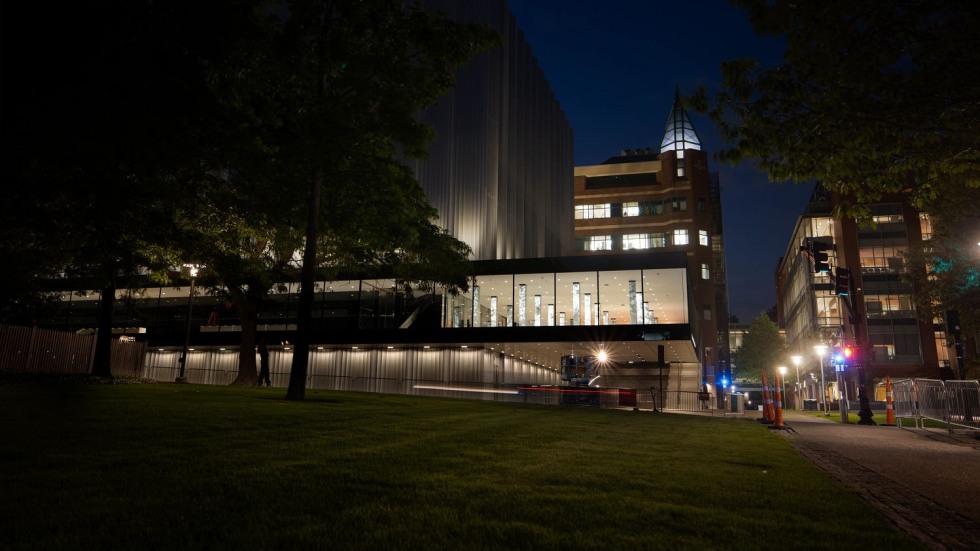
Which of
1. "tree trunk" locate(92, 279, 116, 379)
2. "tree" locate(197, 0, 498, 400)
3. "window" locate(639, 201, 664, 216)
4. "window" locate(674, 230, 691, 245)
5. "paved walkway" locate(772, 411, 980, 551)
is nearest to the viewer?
"paved walkway" locate(772, 411, 980, 551)

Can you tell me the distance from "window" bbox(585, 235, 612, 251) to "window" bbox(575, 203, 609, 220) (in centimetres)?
346

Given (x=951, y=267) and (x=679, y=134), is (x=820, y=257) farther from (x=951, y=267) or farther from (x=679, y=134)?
(x=679, y=134)

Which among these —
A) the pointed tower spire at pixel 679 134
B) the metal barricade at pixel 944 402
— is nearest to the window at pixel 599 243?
the pointed tower spire at pixel 679 134

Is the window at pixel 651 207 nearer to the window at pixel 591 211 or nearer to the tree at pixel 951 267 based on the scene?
the window at pixel 591 211

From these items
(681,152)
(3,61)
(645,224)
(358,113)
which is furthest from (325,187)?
(681,152)

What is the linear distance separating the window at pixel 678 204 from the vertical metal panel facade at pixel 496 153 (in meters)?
23.7

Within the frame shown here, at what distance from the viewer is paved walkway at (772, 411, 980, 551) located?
523 cm

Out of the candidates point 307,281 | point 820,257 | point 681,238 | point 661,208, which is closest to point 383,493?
point 307,281

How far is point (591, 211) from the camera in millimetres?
97625

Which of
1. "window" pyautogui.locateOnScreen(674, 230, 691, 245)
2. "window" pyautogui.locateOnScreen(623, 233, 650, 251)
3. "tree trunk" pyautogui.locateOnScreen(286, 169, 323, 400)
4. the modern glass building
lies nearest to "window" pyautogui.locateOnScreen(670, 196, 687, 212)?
"window" pyautogui.locateOnScreen(674, 230, 691, 245)

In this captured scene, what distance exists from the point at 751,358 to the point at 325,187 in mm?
91649

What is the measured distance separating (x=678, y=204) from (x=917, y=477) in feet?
286

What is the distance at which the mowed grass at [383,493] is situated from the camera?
157 inches

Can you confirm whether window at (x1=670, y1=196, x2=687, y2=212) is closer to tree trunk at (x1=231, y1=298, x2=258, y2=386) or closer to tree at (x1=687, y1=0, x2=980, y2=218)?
tree trunk at (x1=231, y1=298, x2=258, y2=386)
